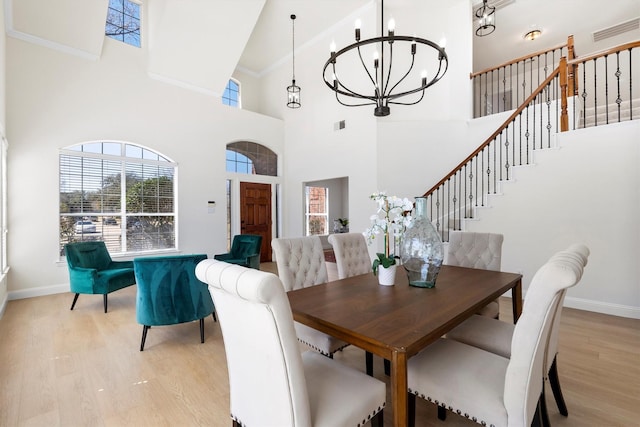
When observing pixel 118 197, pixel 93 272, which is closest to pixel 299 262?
pixel 93 272

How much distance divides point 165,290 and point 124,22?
5338 millimetres

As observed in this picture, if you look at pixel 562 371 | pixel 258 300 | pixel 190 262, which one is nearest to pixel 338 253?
pixel 190 262

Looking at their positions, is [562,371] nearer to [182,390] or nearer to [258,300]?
[258,300]

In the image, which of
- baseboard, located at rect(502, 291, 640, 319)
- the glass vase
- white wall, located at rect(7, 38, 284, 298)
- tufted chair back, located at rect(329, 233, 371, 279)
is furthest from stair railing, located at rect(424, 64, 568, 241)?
white wall, located at rect(7, 38, 284, 298)

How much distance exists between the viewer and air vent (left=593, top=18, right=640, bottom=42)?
230 inches

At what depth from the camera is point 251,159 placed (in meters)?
6.96

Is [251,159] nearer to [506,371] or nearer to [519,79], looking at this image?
[506,371]

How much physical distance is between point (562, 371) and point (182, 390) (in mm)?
2724

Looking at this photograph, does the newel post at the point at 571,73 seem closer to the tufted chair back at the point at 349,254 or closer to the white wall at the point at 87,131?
the tufted chair back at the point at 349,254

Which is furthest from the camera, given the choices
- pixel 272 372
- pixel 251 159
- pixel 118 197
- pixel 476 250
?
pixel 251 159

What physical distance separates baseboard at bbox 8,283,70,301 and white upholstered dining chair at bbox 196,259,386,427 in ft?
15.3

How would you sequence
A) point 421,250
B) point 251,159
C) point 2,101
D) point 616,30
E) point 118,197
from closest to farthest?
point 421,250
point 2,101
point 118,197
point 616,30
point 251,159

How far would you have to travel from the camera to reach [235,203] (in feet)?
21.8

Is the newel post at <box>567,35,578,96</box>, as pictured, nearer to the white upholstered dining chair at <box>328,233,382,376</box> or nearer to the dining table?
the dining table
